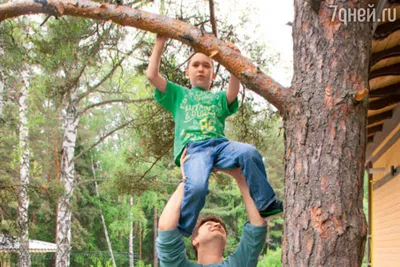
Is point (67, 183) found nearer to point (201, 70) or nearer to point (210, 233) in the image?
point (201, 70)

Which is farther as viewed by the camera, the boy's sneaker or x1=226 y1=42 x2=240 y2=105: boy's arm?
x1=226 y1=42 x2=240 y2=105: boy's arm

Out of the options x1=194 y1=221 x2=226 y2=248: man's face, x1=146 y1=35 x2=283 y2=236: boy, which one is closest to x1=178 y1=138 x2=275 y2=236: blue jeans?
x1=146 y1=35 x2=283 y2=236: boy

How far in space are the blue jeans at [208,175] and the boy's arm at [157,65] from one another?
455 mm

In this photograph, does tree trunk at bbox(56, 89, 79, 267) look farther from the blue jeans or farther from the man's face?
the blue jeans

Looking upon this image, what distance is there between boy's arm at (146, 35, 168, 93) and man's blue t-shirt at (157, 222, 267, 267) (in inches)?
29.8

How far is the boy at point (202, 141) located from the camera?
87.4 inches

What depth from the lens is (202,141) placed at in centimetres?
239

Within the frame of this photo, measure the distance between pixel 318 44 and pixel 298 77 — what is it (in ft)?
0.51

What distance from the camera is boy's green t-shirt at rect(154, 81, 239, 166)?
8.04 ft

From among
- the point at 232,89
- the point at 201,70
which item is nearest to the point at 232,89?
the point at 232,89

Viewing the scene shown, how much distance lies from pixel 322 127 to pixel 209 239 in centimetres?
80

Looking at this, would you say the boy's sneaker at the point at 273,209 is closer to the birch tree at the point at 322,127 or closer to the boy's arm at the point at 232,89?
the birch tree at the point at 322,127

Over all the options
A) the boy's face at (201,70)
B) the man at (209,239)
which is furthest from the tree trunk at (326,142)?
the boy's face at (201,70)

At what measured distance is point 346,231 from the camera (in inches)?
72.8
